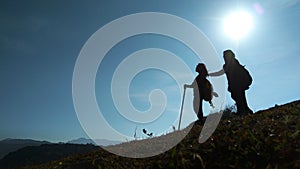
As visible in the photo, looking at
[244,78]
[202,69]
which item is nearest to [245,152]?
[244,78]

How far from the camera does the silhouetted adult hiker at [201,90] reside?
14.8 metres

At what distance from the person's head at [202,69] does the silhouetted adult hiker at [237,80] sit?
0.94m

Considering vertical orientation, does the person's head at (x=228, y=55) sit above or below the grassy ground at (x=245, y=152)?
above

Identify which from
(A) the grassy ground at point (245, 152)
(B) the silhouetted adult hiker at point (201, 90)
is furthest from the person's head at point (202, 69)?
(A) the grassy ground at point (245, 152)

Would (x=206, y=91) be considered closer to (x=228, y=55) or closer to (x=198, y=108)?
(x=198, y=108)

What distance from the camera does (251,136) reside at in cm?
658

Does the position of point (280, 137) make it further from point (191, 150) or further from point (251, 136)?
point (191, 150)

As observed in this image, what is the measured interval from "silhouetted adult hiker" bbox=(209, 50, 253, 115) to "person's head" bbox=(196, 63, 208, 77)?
0.94 m

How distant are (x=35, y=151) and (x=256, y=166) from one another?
52.1m

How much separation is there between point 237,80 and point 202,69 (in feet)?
5.13

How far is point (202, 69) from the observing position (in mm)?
14945

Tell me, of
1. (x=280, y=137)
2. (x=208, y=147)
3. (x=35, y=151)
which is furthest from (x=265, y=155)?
(x=35, y=151)

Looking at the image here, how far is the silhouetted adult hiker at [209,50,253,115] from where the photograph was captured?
14227 mm

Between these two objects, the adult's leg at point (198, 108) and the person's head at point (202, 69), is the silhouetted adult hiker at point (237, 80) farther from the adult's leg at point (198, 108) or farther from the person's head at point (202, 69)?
the adult's leg at point (198, 108)
